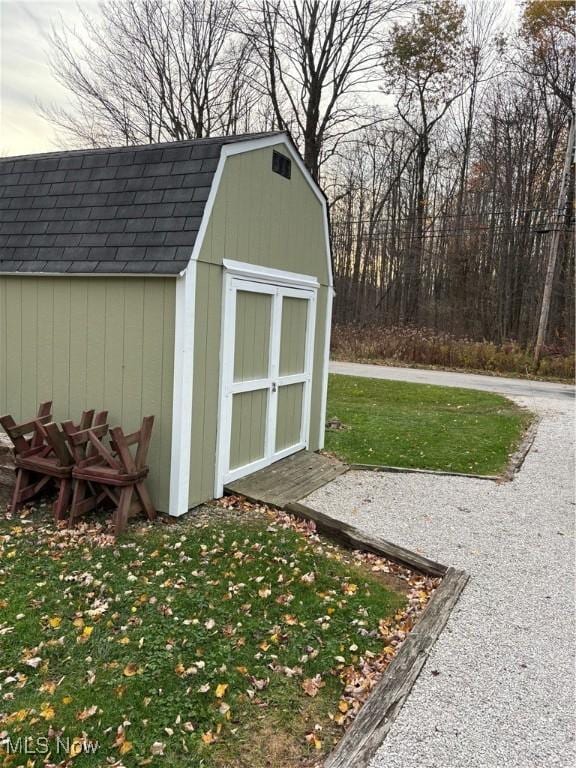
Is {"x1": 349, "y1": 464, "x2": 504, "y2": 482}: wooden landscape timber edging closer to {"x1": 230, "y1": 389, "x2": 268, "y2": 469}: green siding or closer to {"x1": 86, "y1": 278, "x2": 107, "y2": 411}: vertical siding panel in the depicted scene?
{"x1": 230, "y1": 389, "x2": 268, "y2": 469}: green siding

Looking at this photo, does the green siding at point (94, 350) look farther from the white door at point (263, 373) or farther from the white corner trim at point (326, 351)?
the white corner trim at point (326, 351)

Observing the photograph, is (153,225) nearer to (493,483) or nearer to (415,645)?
(415,645)

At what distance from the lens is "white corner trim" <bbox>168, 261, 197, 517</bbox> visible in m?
4.38

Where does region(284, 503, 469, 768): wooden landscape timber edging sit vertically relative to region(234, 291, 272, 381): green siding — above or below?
below

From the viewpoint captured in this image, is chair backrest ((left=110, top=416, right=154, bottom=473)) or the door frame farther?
the door frame

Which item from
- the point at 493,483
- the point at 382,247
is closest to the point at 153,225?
the point at 493,483

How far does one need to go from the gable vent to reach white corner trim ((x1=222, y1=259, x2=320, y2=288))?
0.96 metres

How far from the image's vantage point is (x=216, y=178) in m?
4.57

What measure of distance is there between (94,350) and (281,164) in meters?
2.60

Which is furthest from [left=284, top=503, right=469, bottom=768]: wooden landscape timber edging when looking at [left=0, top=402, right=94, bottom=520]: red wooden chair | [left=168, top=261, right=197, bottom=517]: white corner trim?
[left=0, top=402, right=94, bottom=520]: red wooden chair

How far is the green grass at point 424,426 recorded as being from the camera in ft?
23.3

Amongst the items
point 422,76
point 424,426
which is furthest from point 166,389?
point 422,76

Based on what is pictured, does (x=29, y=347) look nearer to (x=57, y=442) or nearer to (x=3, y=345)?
(x=3, y=345)

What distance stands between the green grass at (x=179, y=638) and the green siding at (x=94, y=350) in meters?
0.96
